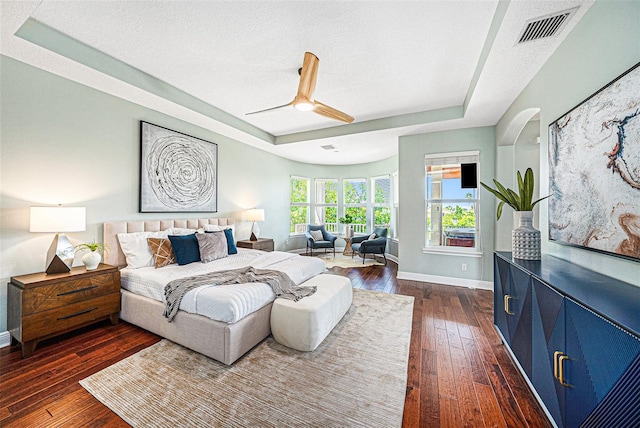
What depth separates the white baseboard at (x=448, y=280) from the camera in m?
4.12

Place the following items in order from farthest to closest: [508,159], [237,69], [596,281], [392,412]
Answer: [508,159], [237,69], [392,412], [596,281]

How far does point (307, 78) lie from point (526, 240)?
8.43 ft

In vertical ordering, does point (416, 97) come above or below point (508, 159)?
above

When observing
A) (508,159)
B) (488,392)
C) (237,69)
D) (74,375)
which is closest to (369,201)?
(508,159)

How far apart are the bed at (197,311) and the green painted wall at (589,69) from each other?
8.21 feet

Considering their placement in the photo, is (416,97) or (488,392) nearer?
(488,392)

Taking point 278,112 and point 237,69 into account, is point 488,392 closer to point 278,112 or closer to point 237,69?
point 237,69

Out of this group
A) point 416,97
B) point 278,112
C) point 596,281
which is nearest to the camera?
point 596,281

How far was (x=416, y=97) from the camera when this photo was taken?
3.60 meters

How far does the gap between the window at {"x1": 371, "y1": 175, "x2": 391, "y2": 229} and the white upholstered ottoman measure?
487 centimetres

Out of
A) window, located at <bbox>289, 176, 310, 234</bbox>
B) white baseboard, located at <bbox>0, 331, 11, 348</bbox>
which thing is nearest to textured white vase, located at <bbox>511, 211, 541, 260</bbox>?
white baseboard, located at <bbox>0, 331, 11, 348</bbox>

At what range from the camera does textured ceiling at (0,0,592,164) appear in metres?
2.02

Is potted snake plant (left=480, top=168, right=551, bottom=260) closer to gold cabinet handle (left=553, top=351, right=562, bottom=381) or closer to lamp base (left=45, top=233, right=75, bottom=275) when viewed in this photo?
gold cabinet handle (left=553, top=351, right=562, bottom=381)

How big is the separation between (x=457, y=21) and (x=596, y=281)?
2.21m
